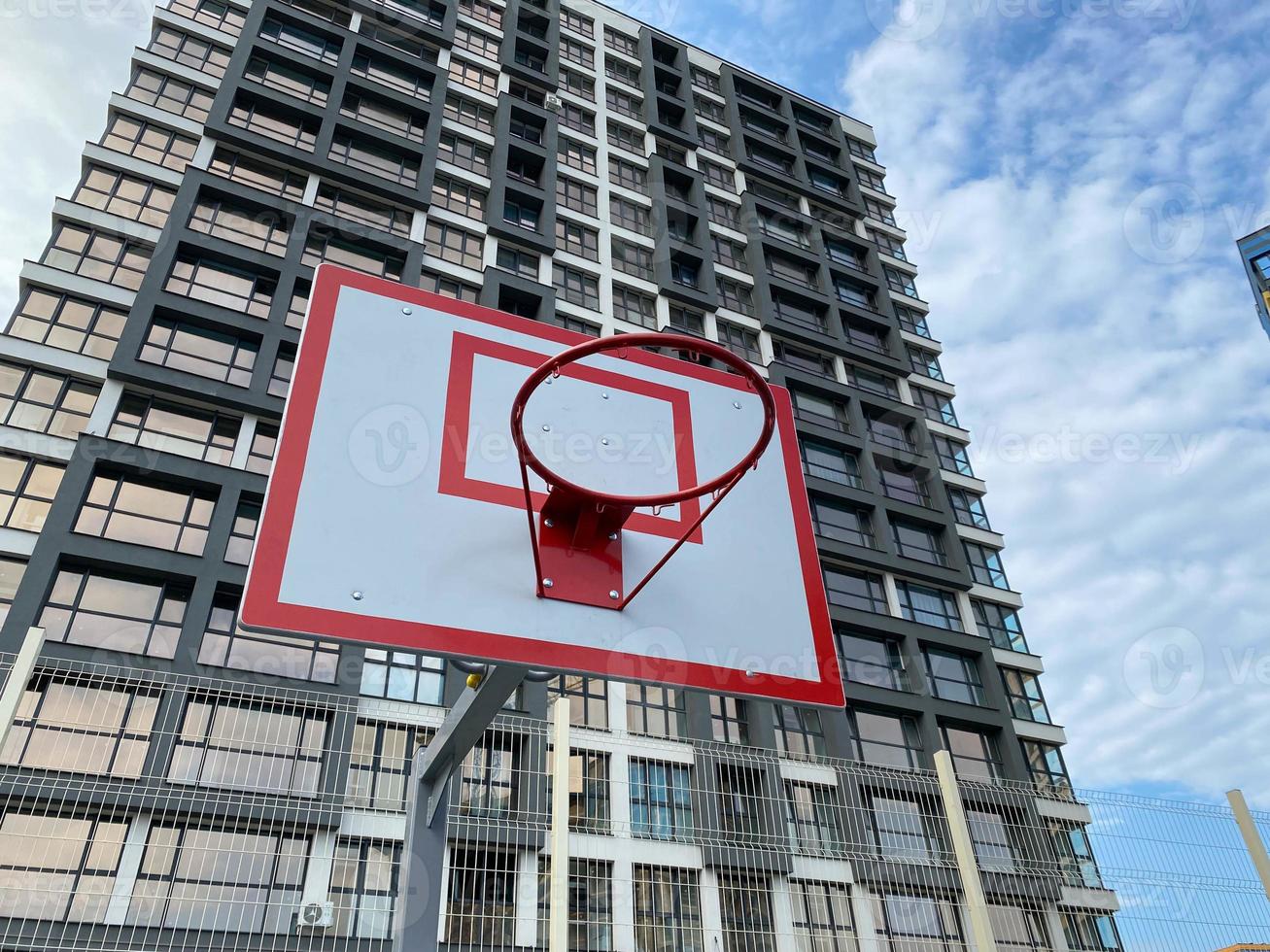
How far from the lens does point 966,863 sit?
620 centimetres

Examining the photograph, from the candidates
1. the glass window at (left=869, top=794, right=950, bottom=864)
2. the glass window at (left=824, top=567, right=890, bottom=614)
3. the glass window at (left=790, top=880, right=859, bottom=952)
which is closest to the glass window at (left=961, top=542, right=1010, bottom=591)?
the glass window at (left=824, top=567, right=890, bottom=614)

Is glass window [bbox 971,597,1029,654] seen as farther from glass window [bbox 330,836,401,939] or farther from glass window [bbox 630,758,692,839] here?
glass window [bbox 330,836,401,939]

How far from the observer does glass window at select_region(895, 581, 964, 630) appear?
23875 mm

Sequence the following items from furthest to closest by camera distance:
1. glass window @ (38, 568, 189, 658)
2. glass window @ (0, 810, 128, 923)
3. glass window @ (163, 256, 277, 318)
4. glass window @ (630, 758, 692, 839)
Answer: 1. glass window @ (163, 256, 277, 318)
2. glass window @ (38, 568, 189, 658)
3. glass window @ (630, 758, 692, 839)
4. glass window @ (0, 810, 128, 923)

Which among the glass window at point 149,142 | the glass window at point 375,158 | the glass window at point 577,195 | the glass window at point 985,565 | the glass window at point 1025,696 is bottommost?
the glass window at point 1025,696

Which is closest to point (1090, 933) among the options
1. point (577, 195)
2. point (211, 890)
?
point (211, 890)

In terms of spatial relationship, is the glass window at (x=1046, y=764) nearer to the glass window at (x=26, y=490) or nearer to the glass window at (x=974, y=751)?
the glass window at (x=974, y=751)

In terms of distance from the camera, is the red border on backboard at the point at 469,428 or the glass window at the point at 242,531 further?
the glass window at the point at 242,531

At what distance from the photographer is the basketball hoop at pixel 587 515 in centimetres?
421

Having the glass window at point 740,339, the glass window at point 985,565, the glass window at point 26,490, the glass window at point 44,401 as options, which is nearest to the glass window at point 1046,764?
the glass window at point 985,565

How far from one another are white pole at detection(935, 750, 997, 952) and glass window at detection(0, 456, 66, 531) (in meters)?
15.2

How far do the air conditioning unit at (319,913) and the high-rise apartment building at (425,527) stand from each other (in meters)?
0.07

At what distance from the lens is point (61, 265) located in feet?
59.0

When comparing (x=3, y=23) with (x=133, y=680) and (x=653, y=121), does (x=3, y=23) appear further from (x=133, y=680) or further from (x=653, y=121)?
(x=653, y=121)
